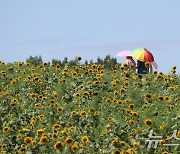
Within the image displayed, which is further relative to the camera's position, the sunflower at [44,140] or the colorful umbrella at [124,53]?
the colorful umbrella at [124,53]

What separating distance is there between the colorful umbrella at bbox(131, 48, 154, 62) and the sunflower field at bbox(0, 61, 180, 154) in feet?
7.29

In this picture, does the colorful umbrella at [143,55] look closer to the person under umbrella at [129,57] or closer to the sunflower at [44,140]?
the person under umbrella at [129,57]

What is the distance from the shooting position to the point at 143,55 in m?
18.8

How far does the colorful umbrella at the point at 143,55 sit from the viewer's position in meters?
18.8

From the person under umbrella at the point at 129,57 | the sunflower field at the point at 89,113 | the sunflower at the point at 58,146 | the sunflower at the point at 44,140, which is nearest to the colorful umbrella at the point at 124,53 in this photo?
the person under umbrella at the point at 129,57

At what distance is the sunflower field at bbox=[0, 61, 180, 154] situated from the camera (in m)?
8.59

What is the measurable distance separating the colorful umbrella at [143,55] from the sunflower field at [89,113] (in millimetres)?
2223

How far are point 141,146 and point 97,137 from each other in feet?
3.72

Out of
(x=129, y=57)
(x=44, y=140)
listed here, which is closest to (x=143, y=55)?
(x=129, y=57)

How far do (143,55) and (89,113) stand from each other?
8.46m

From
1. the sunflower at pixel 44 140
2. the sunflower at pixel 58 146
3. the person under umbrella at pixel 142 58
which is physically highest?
the person under umbrella at pixel 142 58

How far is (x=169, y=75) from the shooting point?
16422 mm

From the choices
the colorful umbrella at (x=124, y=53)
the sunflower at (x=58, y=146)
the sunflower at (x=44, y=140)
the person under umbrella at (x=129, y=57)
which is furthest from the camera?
the colorful umbrella at (x=124, y=53)

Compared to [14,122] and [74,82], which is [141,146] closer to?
[14,122]
